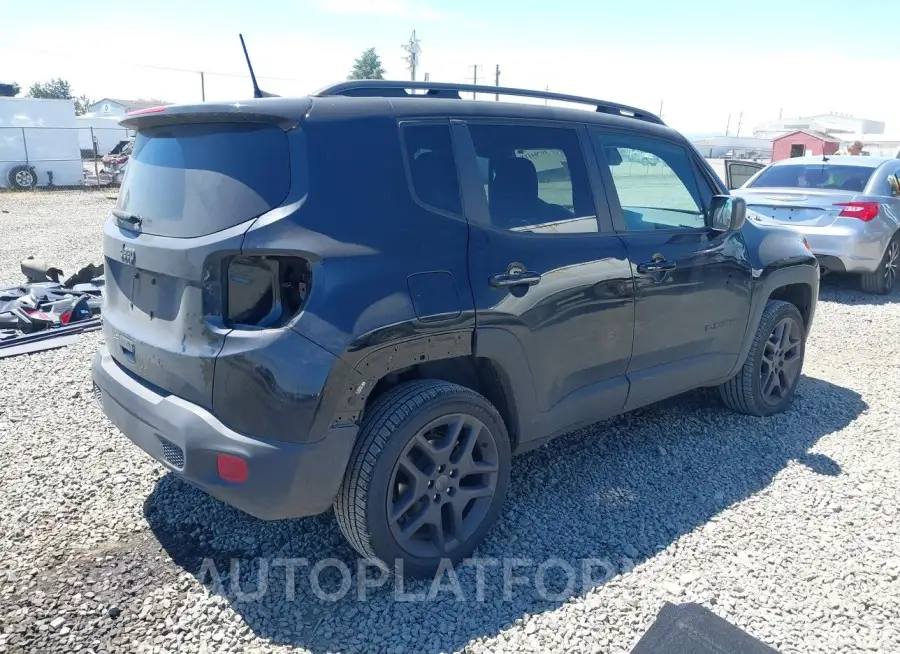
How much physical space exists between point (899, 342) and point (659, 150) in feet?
14.7

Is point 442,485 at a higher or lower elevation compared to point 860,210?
lower

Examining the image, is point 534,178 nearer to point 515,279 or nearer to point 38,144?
point 515,279

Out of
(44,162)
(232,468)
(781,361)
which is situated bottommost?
(44,162)

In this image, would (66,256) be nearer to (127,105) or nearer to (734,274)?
(734,274)

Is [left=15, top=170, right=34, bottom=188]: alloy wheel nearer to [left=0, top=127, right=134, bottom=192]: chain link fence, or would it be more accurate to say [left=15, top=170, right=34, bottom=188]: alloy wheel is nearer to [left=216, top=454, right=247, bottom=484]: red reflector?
[left=0, top=127, right=134, bottom=192]: chain link fence

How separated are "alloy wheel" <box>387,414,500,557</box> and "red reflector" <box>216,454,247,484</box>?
573 mm

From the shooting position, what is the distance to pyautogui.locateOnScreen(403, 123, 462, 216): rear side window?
9.34ft

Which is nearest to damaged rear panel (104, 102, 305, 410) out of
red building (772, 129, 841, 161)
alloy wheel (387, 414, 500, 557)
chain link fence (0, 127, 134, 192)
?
alloy wheel (387, 414, 500, 557)

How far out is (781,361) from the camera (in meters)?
4.81

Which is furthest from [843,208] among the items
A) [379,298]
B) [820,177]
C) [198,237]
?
[198,237]

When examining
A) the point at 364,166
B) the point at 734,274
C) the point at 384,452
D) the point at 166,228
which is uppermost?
the point at 364,166

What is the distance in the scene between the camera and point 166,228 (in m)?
2.78

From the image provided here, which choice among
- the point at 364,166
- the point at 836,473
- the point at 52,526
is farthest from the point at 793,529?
the point at 52,526

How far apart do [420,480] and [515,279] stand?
37.4 inches
